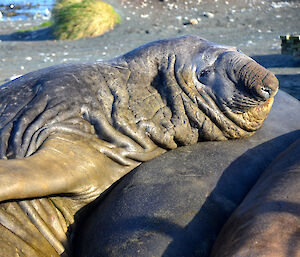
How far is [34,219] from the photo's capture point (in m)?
2.90

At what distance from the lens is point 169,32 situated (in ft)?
40.2

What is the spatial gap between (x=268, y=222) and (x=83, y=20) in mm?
11493

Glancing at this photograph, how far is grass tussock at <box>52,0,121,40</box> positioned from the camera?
1289cm

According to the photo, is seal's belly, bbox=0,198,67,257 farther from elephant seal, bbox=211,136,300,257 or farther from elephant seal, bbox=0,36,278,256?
elephant seal, bbox=211,136,300,257

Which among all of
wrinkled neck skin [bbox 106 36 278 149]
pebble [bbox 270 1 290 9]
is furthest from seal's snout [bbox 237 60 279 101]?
pebble [bbox 270 1 290 9]

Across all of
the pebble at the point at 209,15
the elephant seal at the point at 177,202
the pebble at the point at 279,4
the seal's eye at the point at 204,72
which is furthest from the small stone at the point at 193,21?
the elephant seal at the point at 177,202

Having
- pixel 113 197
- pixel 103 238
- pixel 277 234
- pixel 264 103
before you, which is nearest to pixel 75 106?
pixel 113 197

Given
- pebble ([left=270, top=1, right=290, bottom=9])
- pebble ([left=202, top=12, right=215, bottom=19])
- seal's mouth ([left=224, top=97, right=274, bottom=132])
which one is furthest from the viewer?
pebble ([left=270, top=1, right=290, bottom=9])

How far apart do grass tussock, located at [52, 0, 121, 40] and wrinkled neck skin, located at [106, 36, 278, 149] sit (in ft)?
30.7

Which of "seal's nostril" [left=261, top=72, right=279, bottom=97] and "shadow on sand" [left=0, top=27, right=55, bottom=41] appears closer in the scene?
"seal's nostril" [left=261, top=72, right=279, bottom=97]

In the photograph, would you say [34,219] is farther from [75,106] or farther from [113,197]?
[75,106]

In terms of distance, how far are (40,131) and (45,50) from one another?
29.1 ft

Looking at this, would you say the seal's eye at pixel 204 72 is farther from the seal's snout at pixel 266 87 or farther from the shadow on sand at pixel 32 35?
the shadow on sand at pixel 32 35

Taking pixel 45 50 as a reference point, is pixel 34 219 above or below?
above
